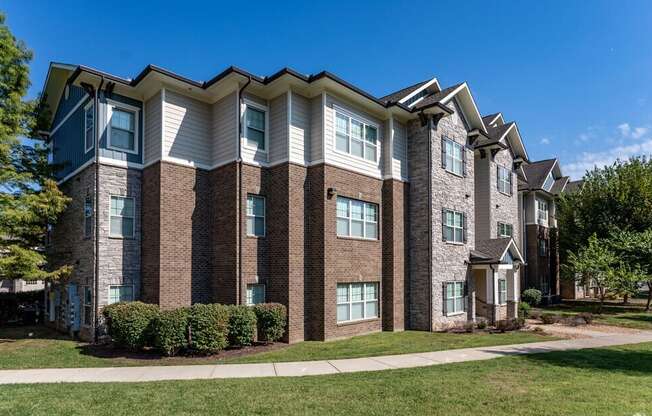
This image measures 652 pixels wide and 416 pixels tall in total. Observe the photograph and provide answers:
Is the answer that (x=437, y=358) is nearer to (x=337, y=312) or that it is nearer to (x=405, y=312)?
(x=337, y=312)

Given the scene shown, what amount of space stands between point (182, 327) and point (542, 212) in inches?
1186

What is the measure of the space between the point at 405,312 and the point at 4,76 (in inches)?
677

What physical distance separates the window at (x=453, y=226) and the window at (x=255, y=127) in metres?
8.37

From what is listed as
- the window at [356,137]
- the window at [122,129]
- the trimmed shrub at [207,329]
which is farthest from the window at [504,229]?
the window at [122,129]

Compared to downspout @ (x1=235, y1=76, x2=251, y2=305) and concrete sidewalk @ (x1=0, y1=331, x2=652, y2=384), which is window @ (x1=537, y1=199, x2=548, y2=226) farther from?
downspout @ (x1=235, y1=76, x2=251, y2=305)

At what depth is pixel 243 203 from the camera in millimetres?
14266

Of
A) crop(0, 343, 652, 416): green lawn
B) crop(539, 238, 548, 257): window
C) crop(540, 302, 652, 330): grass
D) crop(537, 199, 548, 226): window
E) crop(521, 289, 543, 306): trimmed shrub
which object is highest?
crop(537, 199, 548, 226): window

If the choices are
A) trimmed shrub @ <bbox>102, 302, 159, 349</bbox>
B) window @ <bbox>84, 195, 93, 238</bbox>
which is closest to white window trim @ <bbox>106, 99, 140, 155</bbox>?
window @ <bbox>84, 195, 93, 238</bbox>

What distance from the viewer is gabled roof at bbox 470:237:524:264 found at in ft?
63.4

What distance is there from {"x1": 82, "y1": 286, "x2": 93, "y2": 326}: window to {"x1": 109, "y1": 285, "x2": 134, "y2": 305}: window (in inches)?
26.9

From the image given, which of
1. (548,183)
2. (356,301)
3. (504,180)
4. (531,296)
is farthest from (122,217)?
(548,183)

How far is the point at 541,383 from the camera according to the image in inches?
332

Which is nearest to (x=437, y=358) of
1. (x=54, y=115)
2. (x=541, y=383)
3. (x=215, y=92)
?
(x=541, y=383)

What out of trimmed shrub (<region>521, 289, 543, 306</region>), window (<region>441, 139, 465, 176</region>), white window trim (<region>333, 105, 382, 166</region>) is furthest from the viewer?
trimmed shrub (<region>521, 289, 543, 306</region>)
